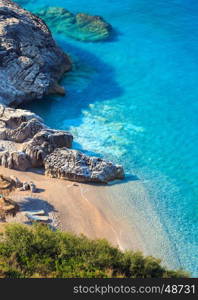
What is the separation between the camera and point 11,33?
37000 mm

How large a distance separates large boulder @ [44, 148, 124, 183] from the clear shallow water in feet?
3.95

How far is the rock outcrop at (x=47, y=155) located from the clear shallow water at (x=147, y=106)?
184cm

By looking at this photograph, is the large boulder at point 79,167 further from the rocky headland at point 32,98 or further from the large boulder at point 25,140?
the large boulder at point 25,140

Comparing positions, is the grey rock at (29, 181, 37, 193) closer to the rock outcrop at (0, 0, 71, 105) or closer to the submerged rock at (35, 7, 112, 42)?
the rock outcrop at (0, 0, 71, 105)

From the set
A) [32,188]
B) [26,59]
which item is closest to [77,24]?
[26,59]

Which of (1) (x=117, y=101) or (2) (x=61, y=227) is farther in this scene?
(1) (x=117, y=101)

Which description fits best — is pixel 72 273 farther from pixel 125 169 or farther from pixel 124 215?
pixel 125 169

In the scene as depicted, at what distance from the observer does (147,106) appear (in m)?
36.3

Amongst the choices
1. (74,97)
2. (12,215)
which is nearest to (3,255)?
(12,215)

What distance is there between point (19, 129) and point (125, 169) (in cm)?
711

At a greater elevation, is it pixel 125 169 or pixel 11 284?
pixel 11 284

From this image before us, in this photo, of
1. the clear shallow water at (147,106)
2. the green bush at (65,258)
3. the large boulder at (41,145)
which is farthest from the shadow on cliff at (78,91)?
the green bush at (65,258)

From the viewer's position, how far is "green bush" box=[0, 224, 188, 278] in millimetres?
18719

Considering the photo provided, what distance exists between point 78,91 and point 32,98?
4050 mm
